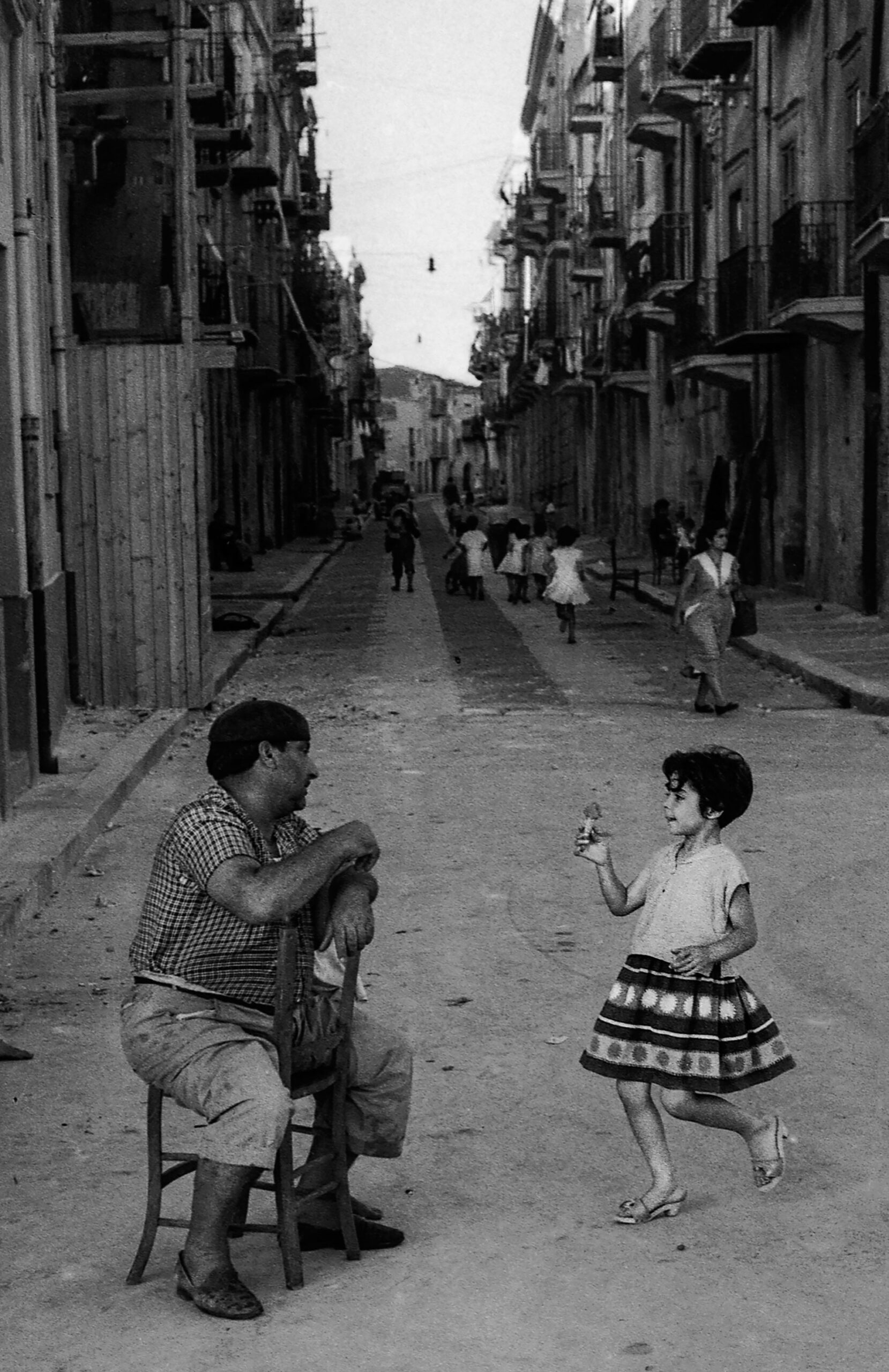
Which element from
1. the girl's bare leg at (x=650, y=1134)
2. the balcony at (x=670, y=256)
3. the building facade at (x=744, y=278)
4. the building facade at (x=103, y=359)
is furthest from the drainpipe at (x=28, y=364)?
the balcony at (x=670, y=256)

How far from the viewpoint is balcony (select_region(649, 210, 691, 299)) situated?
35750 millimetres

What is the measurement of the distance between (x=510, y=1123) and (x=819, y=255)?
20.6 meters

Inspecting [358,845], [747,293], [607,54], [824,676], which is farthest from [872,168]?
[607,54]

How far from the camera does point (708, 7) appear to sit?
98.1 feet

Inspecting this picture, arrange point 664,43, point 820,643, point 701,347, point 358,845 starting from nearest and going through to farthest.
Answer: point 358,845
point 820,643
point 701,347
point 664,43

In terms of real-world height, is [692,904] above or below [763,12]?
below

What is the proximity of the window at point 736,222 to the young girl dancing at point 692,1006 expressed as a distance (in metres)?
26.8

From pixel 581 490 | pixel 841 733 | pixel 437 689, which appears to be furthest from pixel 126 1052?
pixel 581 490

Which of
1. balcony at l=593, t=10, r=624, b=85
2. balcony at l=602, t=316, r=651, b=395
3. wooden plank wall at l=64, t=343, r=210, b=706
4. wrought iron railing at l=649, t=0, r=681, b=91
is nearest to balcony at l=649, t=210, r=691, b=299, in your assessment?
wrought iron railing at l=649, t=0, r=681, b=91

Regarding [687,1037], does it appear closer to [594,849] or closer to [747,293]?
[594,849]

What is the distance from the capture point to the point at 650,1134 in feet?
16.7

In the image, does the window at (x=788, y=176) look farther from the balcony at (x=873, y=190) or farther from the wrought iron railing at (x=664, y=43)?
the balcony at (x=873, y=190)

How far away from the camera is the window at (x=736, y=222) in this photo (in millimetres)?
31375

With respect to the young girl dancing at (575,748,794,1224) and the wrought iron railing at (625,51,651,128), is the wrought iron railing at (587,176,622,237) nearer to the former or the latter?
the wrought iron railing at (625,51,651,128)
